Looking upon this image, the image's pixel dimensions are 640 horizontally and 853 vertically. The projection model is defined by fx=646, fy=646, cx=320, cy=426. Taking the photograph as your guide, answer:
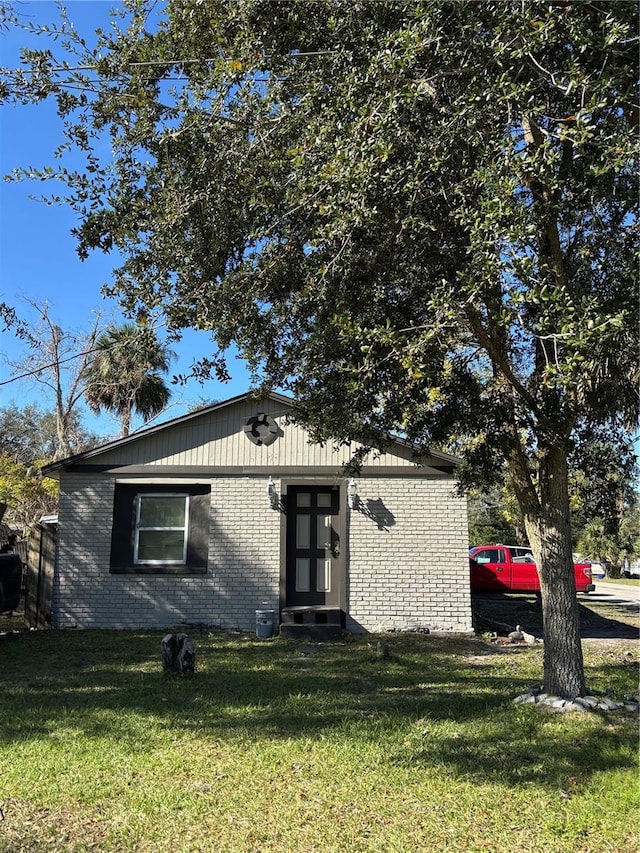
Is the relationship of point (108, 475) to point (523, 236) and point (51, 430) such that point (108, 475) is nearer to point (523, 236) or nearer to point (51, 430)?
point (523, 236)

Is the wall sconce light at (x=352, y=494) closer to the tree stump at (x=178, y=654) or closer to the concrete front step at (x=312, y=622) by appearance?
the concrete front step at (x=312, y=622)

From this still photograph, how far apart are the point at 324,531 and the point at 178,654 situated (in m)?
4.78

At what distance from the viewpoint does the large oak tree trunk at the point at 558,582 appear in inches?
234

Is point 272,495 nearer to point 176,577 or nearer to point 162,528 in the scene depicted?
point 162,528

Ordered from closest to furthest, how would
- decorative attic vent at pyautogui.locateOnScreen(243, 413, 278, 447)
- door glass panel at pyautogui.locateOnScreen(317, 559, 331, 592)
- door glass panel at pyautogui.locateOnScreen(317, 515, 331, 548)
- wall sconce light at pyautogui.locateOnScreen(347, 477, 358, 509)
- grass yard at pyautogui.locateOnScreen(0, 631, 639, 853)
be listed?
1. grass yard at pyautogui.locateOnScreen(0, 631, 639, 853)
2. wall sconce light at pyautogui.locateOnScreen(347, 477, 358, 509)
3. door glass panel at pyautogui.locateOnScreen(317, 559, 331, 592)
4. door glass panel at pyautogui.locateOnScreen(317, 515, 331, 548)
5. decorative attic vent at pyautogui.locateOnScreen(243, 413, 278, 447)

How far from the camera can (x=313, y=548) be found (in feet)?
38.7

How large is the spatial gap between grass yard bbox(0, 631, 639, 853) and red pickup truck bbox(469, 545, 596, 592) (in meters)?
12.5

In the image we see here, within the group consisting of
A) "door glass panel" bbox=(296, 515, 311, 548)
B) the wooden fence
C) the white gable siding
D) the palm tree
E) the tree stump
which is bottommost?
the tree stump

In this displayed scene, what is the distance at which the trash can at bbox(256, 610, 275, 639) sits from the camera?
1080 centimetres

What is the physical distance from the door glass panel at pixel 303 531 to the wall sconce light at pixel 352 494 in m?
0.90

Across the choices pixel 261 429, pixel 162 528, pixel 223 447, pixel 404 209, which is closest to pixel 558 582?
pixel 404 209

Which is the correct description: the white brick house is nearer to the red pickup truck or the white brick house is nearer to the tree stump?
the tree stump

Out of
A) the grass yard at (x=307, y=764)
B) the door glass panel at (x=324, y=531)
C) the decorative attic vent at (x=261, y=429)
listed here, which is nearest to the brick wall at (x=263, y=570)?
the door glass panel at (x=324, y=531)

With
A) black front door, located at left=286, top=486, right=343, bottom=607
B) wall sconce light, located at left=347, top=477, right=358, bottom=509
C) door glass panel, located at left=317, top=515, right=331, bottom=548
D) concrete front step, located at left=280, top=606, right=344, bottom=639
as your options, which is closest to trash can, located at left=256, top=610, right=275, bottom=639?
concrete front step, located at left=280, top=606, right=344, bottom=639
